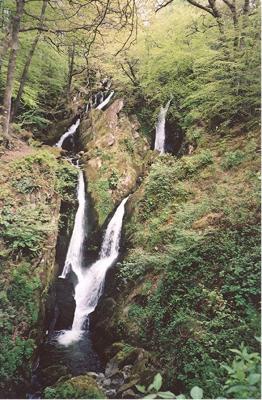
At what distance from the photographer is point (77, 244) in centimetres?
992

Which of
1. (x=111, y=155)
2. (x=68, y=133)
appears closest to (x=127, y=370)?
(x=111, y=155)

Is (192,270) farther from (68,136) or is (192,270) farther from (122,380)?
(68,136)

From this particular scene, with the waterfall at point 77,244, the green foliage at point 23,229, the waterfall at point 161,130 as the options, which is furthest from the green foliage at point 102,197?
the green foliage at point 23,229

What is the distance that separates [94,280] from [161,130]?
21.6ft

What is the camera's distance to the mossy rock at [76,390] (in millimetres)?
4945

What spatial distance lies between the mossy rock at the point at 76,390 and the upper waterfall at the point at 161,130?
885cm

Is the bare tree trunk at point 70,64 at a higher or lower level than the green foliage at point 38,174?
higher

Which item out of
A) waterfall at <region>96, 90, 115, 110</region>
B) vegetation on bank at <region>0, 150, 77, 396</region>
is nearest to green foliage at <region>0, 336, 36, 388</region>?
vegetation on bank at <region>0, 150, 77, 396</region>

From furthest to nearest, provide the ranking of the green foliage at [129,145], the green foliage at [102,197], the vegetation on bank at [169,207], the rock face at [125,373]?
the green foliage at [129,145] < the green foliage at [102,197] < the rock face at [125,373] < the vegetation on bank at [169,207]

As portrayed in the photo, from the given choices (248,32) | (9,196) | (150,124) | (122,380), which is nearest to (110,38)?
(150,124)

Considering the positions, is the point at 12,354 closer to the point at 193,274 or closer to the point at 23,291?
the point at 23,291

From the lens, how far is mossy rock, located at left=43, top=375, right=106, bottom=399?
195 inches

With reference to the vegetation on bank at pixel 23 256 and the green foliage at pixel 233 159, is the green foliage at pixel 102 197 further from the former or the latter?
the green foliage at pixel 233 159

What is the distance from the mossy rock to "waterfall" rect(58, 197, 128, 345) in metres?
2.19
